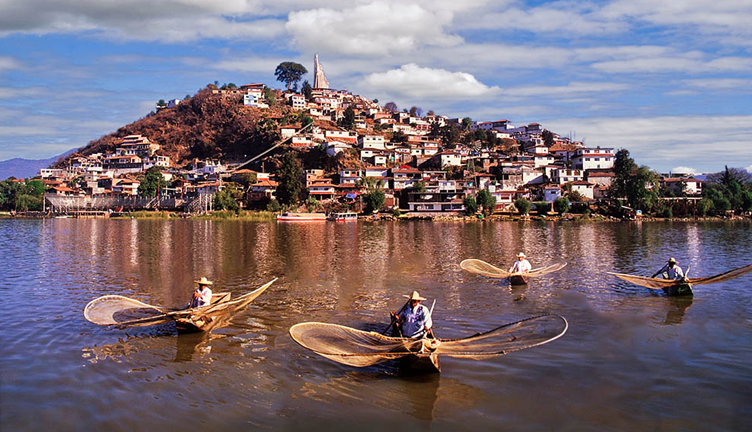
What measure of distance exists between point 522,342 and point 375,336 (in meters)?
3.13

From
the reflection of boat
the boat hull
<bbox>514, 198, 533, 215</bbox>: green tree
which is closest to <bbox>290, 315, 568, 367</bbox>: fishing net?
the boat hull

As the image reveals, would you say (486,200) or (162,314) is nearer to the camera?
(162,314)

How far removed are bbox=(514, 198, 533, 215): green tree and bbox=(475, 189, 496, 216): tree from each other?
3895 mm

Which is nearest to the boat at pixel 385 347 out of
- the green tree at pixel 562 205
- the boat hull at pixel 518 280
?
the boat hull at pixel 518 280

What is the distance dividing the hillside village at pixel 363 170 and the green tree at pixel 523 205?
467 centimetres

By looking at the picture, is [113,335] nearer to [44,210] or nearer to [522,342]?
[522,342]

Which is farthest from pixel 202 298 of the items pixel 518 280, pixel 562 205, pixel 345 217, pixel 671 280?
pixel 562 205

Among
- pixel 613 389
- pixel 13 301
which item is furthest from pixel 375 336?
pixel 13 301

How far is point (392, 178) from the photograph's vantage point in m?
Answer: 88.4

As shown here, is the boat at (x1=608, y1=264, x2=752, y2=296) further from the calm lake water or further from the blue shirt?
the blue shirt

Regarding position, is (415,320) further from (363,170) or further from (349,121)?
(349,121)

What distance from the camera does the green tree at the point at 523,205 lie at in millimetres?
76688

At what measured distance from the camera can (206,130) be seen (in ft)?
409

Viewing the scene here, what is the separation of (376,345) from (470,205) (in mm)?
71610
